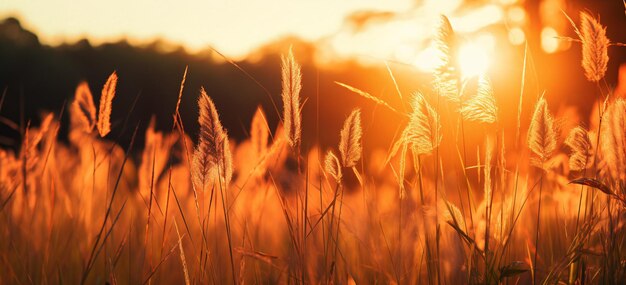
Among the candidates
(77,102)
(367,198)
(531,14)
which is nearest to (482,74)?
(367,198)

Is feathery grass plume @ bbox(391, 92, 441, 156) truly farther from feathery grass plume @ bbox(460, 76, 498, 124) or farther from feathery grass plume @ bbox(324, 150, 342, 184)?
feathery grass plume @ bbox(324, 150, 342, 184)

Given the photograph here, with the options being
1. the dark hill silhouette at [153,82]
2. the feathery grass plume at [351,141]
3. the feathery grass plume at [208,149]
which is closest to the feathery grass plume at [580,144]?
the feathery grass plume at [351,141]

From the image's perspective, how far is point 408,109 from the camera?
2.00 m

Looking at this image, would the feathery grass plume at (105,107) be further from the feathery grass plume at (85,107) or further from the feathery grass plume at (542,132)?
the feathery grass plume at (542,132)

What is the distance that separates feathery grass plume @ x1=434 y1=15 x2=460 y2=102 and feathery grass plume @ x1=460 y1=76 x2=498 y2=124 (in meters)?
0.06

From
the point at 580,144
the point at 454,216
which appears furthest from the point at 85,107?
the point at 580,144

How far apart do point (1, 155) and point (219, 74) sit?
16.1 meters

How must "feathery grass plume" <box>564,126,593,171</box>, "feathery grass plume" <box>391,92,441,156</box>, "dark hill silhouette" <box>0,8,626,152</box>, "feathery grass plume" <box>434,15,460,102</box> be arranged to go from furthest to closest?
"dark hill silhouette" <box>0,8,626,152</box> < "feathery grass plume" <box>564,126,593,171</box> < "feathery grass plume" <box>391,92,441,156</box> < "feathery grass plume" <box>434,15,460,102</box>

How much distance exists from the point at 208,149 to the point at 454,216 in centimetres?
67

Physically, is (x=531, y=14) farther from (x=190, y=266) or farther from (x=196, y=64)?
(x=196, y=64)

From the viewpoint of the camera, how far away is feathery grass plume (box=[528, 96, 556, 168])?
5.95 feet

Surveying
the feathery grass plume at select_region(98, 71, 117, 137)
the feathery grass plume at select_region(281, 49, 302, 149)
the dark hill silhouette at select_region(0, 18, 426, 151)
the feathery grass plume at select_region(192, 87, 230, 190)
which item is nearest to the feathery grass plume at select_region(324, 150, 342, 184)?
the feathery grass plume at select_region(281, 49, 302, 149)

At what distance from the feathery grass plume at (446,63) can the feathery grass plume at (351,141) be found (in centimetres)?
24

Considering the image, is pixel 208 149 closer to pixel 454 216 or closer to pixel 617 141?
pixel 454 216
